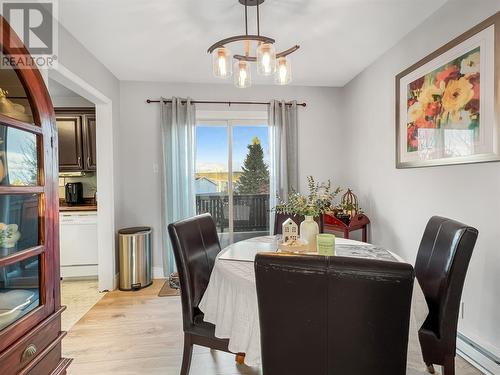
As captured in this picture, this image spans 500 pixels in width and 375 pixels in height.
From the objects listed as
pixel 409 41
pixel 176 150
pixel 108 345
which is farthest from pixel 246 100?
pixel 108 345

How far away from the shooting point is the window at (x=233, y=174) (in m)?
3.92

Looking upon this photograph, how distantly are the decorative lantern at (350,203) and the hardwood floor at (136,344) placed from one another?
5.32 feet

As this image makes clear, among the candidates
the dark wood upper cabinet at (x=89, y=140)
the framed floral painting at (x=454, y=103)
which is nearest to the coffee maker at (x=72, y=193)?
the dark wood upper cabinet at (x=89, y=140)

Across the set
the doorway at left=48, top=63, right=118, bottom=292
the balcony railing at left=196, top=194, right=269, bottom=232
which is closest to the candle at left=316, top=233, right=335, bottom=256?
the balcony railing at left=196, top=194, right=269, bottom=232

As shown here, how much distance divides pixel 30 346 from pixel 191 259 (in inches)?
31.4

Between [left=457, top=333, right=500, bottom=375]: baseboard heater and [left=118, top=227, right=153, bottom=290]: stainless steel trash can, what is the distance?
10.2ft

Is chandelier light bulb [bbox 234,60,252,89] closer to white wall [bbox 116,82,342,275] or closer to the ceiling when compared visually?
the ceiling

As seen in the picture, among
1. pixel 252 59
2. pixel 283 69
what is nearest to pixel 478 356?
pixel 283 69

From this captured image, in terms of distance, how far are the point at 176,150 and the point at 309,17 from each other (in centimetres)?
216

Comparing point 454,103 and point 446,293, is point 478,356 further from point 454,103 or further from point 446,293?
point 454,103

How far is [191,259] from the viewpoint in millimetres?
1700

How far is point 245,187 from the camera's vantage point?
13.1ft

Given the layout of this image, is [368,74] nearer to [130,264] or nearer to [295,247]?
[295,247]

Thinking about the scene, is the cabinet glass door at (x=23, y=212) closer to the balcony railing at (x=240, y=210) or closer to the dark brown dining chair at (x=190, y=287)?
the dark brown dining chair at (x=190, y=287)
